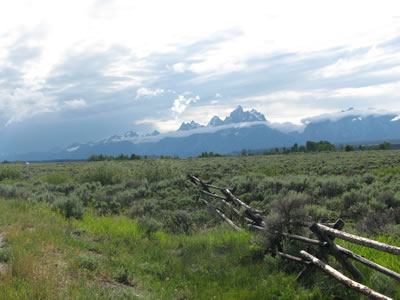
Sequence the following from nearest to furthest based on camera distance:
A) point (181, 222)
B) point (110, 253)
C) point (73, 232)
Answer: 1. point (110, 253)
2. point (73, 232)
3. point (181, 222)

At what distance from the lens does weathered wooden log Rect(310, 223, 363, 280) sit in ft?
15.9

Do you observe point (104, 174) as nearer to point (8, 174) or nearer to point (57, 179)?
point (57, 179)

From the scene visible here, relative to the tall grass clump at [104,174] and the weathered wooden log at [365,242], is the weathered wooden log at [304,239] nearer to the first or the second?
the weathered wooden log at [365,242]

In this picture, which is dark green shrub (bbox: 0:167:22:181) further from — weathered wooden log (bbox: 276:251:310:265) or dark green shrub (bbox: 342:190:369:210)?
weathered wooden log (bbox: 276:251:310:265)

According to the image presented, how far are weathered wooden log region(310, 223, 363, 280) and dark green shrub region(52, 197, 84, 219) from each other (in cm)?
815

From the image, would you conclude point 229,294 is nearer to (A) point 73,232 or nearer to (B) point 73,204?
(A) point 73,232

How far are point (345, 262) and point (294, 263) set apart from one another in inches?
42.2

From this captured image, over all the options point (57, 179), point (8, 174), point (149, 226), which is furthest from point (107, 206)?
point (8, 174)

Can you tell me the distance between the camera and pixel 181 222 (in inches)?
408

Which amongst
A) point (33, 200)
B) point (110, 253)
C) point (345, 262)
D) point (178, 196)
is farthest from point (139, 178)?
point (345, 262)

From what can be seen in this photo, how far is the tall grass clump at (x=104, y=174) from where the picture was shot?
72.3 feet

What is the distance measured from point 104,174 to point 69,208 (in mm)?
11880

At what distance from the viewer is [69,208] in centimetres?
1062

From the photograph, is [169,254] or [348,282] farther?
[169,254]
